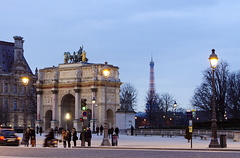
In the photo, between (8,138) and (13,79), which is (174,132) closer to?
(8,138)

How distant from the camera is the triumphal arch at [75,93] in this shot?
9350cm

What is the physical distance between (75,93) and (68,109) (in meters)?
6.04

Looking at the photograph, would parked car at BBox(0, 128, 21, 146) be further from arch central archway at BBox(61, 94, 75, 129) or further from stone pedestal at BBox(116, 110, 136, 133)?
arch central archway at BBox(61, 94, 75, 129)

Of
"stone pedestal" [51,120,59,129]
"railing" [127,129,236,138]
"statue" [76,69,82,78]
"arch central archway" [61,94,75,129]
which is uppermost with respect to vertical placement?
"statue" [76,69,82,78]

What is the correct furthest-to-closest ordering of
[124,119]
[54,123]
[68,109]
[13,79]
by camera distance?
1. [13,79]
2. [68,109]
3. [54,123]
4. [124,119]

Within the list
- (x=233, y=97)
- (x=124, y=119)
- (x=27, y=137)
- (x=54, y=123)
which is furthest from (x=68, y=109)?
(x=27, y=137)

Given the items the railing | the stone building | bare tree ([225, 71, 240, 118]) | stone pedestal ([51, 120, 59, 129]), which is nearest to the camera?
the railing

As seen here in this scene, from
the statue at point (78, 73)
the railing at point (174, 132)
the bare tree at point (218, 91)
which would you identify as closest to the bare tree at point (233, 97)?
the bare tree at point (218, 91)

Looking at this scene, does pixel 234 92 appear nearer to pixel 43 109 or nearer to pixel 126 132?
pixel 126 132

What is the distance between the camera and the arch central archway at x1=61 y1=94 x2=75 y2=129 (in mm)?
99250

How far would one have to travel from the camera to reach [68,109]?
101m

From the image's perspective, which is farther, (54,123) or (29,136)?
(54,123)

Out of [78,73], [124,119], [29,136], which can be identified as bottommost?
[29,136]

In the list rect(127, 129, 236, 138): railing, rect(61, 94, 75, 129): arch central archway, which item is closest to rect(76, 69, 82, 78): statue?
rect(61, 94, 75, 129): arch central archway
